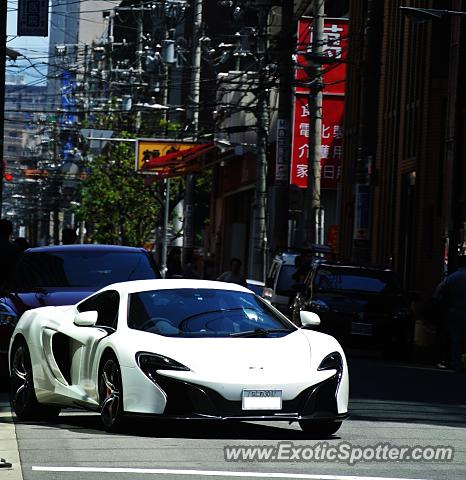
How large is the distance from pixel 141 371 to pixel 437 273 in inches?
1112

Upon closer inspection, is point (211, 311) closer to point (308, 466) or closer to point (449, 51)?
point (308, 466)

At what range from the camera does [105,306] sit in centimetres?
1392

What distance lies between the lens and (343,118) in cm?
5422

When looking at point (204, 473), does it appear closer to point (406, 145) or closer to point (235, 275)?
point (235, 275)

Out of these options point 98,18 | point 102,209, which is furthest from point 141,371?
point 98,18

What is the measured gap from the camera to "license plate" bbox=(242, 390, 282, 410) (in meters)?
12.3

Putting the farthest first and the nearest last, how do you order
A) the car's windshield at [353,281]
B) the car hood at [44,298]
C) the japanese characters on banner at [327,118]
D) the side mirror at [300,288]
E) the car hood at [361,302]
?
the japanese characters on banner at [327,118], the side mirror at [300,288], the car's windshield at [353,281], the car hood at [361,302], the car hood at [44,298]

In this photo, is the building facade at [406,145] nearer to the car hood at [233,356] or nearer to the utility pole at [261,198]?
the utility pole at [261,198]

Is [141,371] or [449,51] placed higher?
[449,51]

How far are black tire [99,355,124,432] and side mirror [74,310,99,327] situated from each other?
0.45m

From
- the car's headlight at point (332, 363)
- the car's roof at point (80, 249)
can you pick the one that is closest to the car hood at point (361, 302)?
the car's roof at point (80, 249)

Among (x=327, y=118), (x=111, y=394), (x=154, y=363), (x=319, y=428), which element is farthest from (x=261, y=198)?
(x=154, y=363)

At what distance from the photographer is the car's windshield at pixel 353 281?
28844 millimetres

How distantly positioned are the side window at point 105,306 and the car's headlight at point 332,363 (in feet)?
5.99
